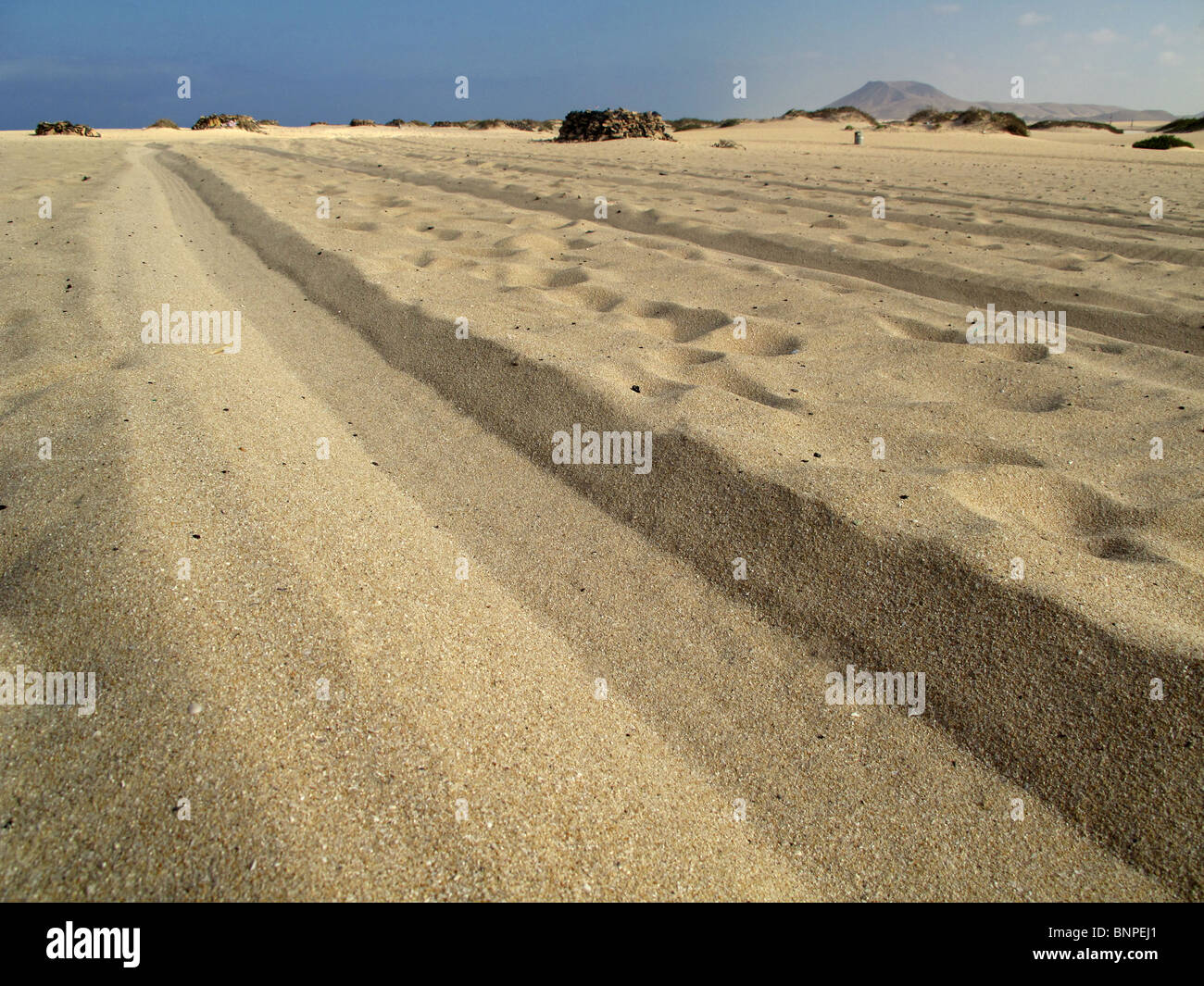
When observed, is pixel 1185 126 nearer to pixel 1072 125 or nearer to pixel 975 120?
pixel 1072 125

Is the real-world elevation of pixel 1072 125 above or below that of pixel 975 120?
above

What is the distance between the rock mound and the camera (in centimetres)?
1733

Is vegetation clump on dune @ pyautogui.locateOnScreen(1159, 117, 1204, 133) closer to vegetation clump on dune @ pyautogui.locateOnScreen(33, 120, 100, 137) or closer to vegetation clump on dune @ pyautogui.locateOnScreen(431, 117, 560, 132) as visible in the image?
vegetation clump on dune @ pyautogui.locateOnScreen(431, 117, 560, 132)

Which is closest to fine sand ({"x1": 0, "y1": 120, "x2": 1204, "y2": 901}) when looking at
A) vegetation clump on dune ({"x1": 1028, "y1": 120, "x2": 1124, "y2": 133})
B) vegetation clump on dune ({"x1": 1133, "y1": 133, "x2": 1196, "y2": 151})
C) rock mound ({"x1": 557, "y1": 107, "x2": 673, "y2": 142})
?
rock mound ({"x1": 557, "y1": 107, "x2": 673, "y2": 142})

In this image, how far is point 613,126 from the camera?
17.3m

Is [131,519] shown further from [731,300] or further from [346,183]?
[346,183]

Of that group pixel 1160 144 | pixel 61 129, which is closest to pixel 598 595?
pixel 1160 144

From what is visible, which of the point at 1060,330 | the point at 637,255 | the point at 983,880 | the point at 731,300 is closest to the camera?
the point at 983,880

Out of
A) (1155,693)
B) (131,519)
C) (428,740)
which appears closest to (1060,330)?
(1155,693)

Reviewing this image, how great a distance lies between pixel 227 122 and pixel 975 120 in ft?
80.3

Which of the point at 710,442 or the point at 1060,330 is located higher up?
the point at 1060,330

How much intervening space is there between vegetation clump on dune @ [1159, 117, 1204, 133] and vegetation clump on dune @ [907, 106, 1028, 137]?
395 centimetres

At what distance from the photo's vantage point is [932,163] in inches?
454

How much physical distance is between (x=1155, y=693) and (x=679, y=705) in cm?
103
